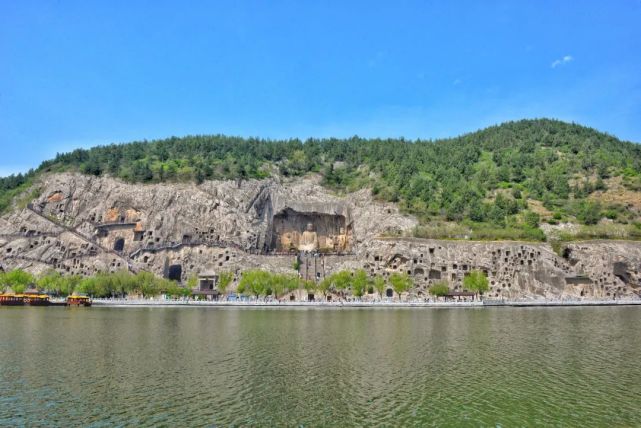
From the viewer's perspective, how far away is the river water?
18.0 metres

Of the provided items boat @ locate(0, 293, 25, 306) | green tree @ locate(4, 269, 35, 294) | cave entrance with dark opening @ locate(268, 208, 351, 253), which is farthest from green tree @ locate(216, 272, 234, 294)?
green tree @ locate(4, 269, 35, 294)

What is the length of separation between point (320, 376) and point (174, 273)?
227ft

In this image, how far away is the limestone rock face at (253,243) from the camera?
80.8 meters

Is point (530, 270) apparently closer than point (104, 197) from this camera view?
Yes

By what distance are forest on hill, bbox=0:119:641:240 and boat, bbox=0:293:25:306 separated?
113 ft

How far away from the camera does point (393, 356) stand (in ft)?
93.4

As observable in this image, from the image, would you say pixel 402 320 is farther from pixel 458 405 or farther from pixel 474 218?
pixel 474 218

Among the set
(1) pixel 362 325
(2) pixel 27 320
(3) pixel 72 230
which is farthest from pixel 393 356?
(3) pixel 72 230

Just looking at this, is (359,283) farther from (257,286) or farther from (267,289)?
(257,286)

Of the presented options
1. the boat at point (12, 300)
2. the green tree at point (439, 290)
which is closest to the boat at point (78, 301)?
the boat at point (12, 300)

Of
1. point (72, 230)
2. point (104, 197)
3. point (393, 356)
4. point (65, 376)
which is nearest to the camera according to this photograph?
point (65, 376)

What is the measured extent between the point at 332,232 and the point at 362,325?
60.0 meters

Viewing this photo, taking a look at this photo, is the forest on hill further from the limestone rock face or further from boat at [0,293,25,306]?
boat at [0,293,25,306]

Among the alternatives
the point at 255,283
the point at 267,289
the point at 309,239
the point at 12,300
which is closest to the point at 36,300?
the point at 12,300
